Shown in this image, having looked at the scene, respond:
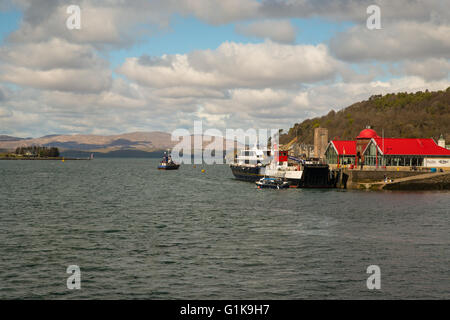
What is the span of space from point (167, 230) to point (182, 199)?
1179 inches

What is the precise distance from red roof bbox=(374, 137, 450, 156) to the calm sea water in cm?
3793

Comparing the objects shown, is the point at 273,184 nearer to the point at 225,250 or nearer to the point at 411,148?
the point at 411,148

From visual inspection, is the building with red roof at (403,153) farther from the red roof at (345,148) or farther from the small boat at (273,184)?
the small boat at (273,184)

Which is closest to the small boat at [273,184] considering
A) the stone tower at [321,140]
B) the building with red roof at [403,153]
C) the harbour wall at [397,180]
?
the harbour wall at [397,180]

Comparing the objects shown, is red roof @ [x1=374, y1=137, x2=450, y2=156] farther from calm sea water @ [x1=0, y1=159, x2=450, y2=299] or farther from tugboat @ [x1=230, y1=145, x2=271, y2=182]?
calm sea water @ [x1=0, y1=159, x2=450, y2=299]

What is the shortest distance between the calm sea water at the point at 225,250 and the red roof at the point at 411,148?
124 feet

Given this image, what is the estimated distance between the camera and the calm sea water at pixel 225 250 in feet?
82.2

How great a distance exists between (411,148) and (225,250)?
7656 centimetres

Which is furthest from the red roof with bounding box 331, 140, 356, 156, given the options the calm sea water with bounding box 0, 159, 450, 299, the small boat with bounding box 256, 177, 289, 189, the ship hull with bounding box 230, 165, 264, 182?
the calm sea water with bounding box 0, 159, 450, 299

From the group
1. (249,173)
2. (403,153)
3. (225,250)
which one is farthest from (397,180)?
(225,250)

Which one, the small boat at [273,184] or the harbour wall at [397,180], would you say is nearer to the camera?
the harbour wall at [397,180]

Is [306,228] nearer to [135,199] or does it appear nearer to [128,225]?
[128,225]

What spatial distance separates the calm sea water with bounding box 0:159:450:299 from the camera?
25047 millimetres
